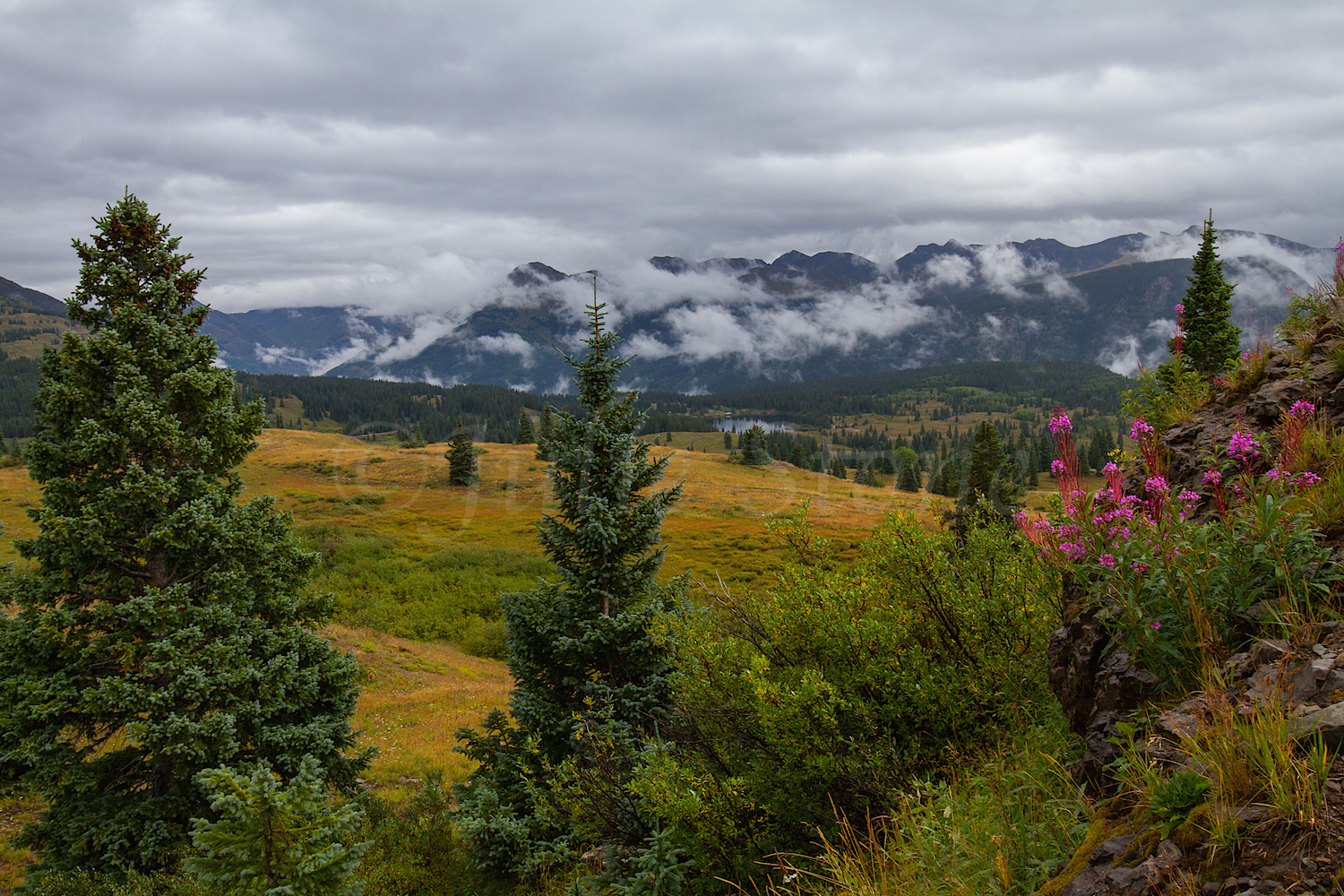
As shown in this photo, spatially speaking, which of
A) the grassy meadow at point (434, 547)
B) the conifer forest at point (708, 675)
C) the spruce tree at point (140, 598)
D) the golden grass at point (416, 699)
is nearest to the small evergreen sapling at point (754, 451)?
the grassy meadow at point (434, 547)

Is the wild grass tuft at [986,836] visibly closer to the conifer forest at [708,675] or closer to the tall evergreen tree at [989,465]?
the conifer forest at [708,675]

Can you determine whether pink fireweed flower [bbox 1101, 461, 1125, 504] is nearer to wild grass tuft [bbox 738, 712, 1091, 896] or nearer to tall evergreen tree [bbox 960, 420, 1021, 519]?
wild grass tuft [bbox 738, 712, 1091, 896]

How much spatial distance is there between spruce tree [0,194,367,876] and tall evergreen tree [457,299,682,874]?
3287 millimetres

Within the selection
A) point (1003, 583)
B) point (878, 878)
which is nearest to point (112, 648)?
point (878, 878)

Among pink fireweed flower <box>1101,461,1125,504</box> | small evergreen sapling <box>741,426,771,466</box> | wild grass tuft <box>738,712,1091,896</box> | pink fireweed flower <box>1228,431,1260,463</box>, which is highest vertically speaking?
pink fireweed flower <box>1228,431,1260,463</box>

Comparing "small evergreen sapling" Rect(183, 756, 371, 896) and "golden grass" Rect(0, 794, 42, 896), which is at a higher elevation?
"small evergreen sapling" Rect(183, 756, 371, 896)

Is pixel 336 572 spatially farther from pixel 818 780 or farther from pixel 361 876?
pixel 818 780

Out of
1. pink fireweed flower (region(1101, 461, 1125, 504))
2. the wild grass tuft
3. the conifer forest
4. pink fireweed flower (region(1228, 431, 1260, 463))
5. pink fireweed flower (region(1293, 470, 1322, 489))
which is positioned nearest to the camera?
the conifer forest

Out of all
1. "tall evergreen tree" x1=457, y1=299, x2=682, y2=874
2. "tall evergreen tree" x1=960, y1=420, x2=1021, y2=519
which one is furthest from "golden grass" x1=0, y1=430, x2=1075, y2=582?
"tall evergreen tree" x1=457, y1=299, x2=682, y2=874

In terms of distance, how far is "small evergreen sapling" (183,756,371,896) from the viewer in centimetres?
638

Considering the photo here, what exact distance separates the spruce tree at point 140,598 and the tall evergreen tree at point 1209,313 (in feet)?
127

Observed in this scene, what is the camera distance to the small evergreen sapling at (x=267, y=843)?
6.38 meters

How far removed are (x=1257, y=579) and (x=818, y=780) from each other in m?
4.01

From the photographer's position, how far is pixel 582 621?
490 inches
